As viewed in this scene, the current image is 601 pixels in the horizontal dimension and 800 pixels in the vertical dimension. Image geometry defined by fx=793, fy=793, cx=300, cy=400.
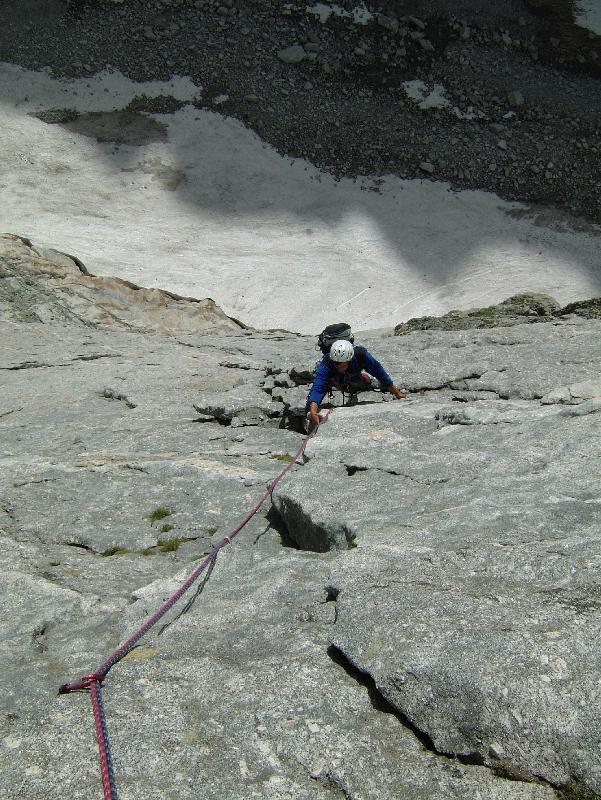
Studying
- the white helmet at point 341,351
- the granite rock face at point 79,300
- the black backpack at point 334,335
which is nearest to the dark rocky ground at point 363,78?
the granite rock face at point 79,300

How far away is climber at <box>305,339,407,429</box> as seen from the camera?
10.1 m

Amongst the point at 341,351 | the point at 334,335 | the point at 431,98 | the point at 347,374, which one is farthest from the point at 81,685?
the point at 431,98

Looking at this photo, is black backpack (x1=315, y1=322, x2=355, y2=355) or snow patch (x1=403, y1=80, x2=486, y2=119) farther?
snow patch (x1=403, y1=80, x2=486, y2=119)

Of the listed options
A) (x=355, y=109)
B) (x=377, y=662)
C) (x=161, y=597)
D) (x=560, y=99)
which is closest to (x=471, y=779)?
(x=377, y=662)

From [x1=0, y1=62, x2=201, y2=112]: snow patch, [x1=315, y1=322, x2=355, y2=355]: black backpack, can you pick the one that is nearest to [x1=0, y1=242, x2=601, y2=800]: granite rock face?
[x1=315, y1=322, x2=355, y2=355]: black backpack

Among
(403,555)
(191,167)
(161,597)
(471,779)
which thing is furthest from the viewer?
(191,167)

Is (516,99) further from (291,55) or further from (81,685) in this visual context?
(81,685)

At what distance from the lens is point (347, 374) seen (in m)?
10.7

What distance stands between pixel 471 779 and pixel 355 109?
26.2 metres

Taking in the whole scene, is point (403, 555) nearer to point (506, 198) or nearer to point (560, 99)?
point (506, 198)

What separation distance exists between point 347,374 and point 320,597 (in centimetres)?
577

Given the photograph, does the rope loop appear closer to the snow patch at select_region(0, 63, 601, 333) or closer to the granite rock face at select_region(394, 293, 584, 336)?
the granite rock face at select_region(394, 293, 584, 336)

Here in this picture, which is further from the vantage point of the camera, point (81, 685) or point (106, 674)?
point (106, 674)

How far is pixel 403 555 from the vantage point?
17.4ft
